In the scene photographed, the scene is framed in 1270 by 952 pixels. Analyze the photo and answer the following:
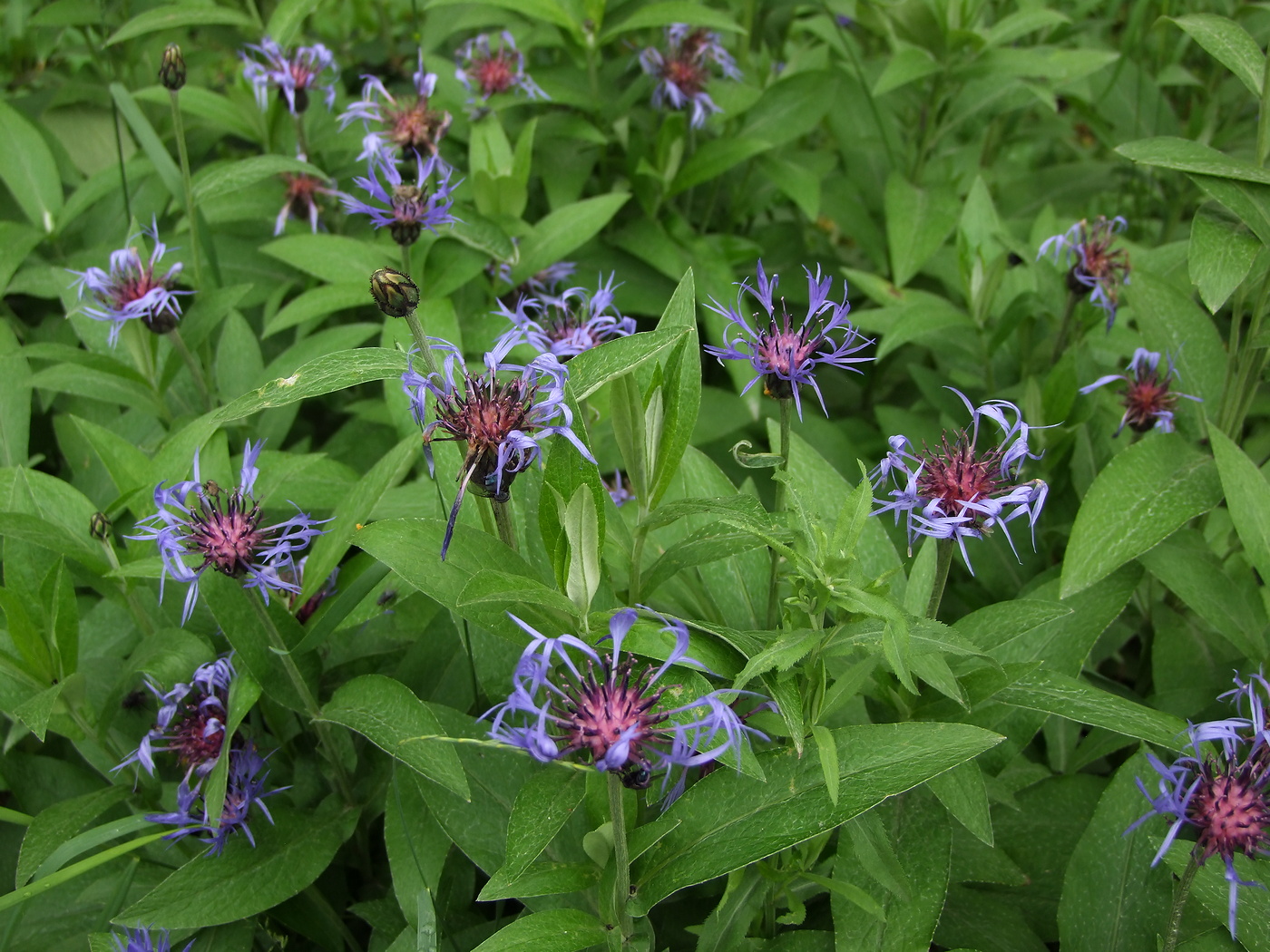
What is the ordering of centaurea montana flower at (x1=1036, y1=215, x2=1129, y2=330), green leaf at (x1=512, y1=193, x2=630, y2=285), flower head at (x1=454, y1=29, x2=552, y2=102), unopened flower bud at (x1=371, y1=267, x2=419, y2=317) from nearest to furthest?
unopened flower bud at (x1=371, y1=267, x2=419, y2=317)
centaurea montana flower at (x1=1036, y1=215, x2=1129, y2=330)
green leaf at (x1=512, y1=193, x2=630, y2=285)
flower head at (x1=454, y1=29, x2=552, y2=102)

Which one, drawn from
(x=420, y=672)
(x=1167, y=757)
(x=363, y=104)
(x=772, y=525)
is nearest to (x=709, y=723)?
(x=772, y=525)

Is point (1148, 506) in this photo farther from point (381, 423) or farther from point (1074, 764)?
point (381, 423)

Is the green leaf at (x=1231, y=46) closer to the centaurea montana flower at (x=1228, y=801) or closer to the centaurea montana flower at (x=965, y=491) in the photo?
the centaurea montana flower at (x=965, y=491)

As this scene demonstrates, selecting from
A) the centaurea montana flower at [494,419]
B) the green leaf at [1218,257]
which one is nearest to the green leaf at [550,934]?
the centaurea montana flower at [494,419]

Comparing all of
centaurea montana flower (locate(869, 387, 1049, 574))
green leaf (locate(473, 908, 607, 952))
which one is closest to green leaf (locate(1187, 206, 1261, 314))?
centaurea montana flower (locate(869, 387, 1049, 574))

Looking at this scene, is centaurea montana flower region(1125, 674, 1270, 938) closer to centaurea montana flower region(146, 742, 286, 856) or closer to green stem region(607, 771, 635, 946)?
green stem region(607, 771, 635, 946)

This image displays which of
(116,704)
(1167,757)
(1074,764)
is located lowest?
(1074,764)
